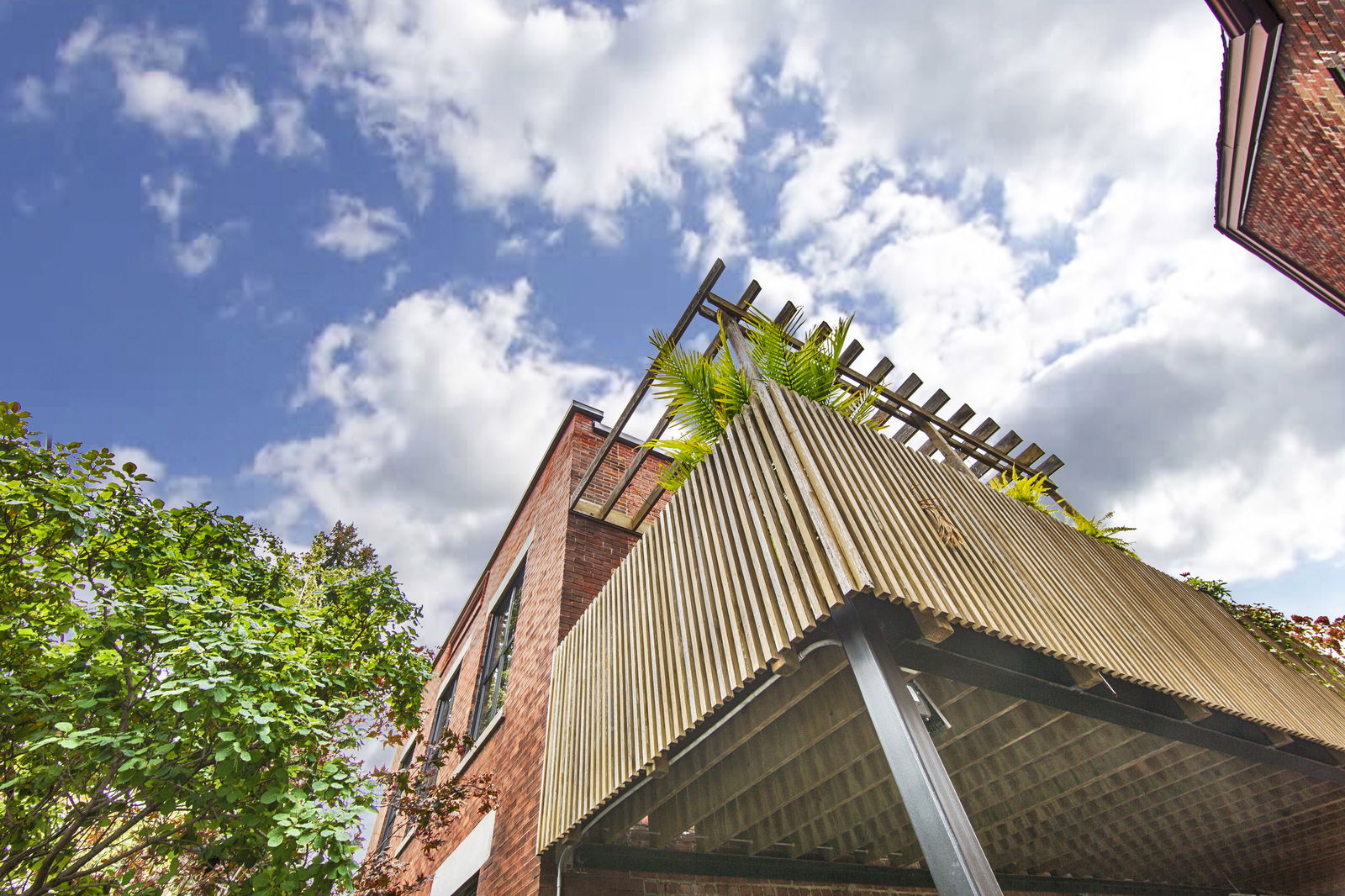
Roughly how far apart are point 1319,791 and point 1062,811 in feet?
7.62

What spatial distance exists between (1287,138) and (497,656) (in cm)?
1151

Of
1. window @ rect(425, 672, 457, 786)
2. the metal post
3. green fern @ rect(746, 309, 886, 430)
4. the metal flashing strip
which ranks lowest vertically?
the metal post

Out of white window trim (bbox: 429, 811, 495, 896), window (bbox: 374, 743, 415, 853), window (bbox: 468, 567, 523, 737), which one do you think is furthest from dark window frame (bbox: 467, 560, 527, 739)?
window (bbox: 374, 743, 415, 853)

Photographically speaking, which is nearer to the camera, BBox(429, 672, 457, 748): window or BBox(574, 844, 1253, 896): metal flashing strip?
BBox(574, 844, 1253, 896): metal flashing strip

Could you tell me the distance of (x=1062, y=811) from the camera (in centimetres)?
523

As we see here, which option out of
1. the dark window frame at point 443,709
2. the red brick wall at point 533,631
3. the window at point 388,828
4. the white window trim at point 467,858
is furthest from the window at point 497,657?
the window at point 388,828

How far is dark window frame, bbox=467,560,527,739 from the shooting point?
8.35 meters

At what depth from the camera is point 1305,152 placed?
6.55 m

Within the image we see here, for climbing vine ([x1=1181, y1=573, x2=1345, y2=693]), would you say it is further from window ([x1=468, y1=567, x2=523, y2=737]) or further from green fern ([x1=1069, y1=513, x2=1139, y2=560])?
window ([x1=468, y1=567, x2=523, y2=737])

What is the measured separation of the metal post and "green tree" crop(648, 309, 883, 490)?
169cm

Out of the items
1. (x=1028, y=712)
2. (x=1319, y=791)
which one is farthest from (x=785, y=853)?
(x=1319, y=791)

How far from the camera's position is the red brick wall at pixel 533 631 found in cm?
515

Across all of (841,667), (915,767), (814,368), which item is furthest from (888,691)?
(814,368)

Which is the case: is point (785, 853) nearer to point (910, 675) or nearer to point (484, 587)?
point (910, 675)
